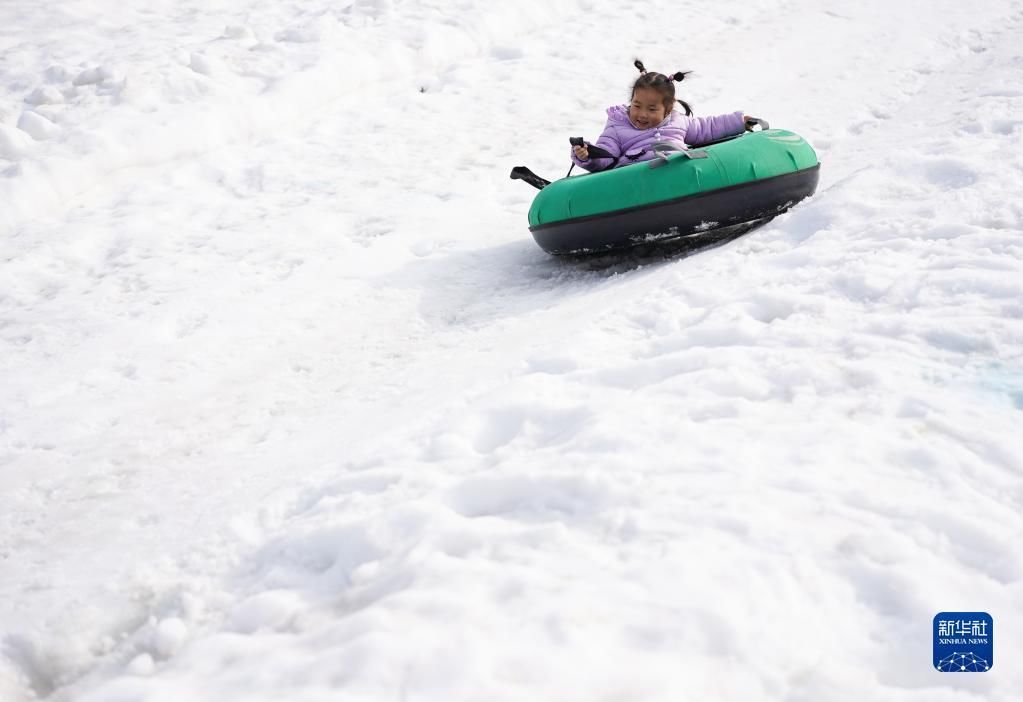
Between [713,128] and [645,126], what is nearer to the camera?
[645,126]

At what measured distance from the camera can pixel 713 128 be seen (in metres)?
5.66

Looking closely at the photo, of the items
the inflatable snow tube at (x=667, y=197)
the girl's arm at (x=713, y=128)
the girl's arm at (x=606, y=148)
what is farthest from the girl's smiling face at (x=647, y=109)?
the inflatable snow tube at (x=667, y=197)

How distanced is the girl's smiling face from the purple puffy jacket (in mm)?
38

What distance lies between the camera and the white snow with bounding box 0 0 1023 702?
210 centimetres

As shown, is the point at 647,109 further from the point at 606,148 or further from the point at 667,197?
the point at 667,197

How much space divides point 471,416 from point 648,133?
2853 mm

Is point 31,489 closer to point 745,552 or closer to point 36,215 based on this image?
point 745,552

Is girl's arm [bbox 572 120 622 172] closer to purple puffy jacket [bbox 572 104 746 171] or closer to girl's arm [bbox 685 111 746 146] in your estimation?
purple puffy jacket [bbox 572 104 746 171]

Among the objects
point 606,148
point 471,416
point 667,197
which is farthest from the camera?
point 606,148

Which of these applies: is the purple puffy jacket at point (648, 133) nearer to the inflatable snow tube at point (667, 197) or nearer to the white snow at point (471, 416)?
the inflatable snow tube at point (667, 197)

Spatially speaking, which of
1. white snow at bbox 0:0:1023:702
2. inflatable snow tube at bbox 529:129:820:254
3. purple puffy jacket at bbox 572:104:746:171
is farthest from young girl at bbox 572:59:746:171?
white snow at bbox 0:0:1023:702

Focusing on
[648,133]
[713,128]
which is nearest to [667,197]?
[648,133]

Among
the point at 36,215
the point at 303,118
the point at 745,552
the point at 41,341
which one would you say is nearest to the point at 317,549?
the point at 745,552

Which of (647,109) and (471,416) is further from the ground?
(647,109)
